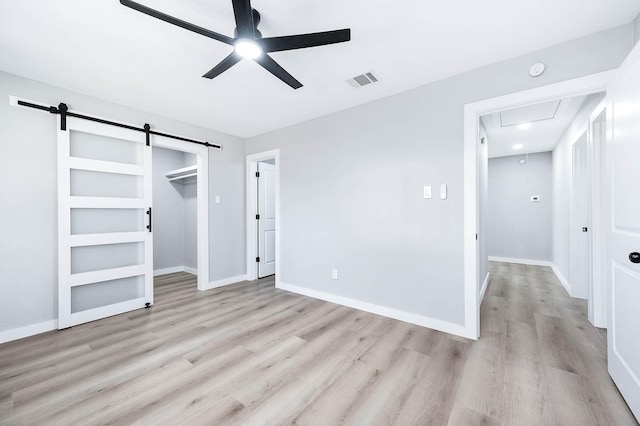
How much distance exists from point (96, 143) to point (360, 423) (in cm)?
378

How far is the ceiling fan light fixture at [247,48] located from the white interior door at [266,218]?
116 inches

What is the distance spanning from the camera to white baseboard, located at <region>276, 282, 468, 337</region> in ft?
8.26

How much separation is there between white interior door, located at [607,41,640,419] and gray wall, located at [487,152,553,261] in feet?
15.6

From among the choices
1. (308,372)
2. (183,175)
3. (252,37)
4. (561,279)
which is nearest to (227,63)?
(252,37)

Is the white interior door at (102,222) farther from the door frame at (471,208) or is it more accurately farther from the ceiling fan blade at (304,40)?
the door frame at (471,208)

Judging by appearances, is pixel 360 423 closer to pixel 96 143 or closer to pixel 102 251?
pixel 102 251

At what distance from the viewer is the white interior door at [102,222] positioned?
2.74 meters

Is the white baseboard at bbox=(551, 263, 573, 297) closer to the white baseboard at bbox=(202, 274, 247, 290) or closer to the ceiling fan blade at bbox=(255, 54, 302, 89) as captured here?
the ceiling fan blade at bbox=(255, 54, 302, 89)

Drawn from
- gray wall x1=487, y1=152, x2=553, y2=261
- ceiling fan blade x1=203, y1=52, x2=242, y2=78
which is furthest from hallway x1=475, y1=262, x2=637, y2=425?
ceiling fan blade x1=203, y1=52, x2=242, y2=78

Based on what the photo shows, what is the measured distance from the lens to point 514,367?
1.95 meters

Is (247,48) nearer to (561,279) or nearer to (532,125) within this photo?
(532,125)

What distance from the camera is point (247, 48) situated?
1708 millimetres

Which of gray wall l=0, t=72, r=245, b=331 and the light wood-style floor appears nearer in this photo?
the light wood-style floor

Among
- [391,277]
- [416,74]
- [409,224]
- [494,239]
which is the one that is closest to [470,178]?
[409,224]
